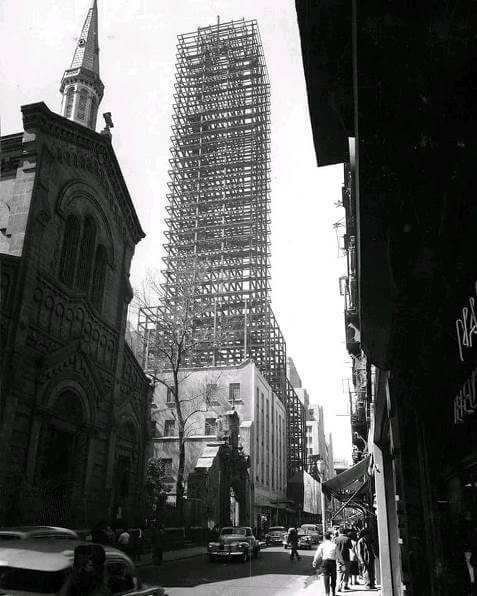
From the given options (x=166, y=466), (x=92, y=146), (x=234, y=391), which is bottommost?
(x=166, y=466)

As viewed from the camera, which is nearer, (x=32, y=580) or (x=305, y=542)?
(x=32, y=580)

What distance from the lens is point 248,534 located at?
24.5 metres

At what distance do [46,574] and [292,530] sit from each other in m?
22.0

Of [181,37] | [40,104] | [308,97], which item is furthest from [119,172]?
[181,37]

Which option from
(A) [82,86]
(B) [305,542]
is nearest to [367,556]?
(B) [305,542]

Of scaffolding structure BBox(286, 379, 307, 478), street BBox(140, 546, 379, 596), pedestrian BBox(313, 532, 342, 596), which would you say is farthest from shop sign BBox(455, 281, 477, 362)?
scaffolding structure BBox(286, 379, 307, 478)

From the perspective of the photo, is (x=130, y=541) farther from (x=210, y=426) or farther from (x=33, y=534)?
(x=210, y=426)

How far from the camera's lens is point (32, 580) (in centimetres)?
457

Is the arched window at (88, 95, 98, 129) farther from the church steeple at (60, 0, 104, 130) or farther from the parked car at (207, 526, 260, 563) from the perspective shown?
the parked car at (207, 526, 260, 563)

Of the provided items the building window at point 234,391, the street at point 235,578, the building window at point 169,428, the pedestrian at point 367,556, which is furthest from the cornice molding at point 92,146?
the building window at point 234,391

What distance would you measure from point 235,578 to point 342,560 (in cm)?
467

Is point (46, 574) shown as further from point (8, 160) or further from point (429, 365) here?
point (8, 160)

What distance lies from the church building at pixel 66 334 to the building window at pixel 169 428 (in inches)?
864

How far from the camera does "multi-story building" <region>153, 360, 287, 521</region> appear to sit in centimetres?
4425
